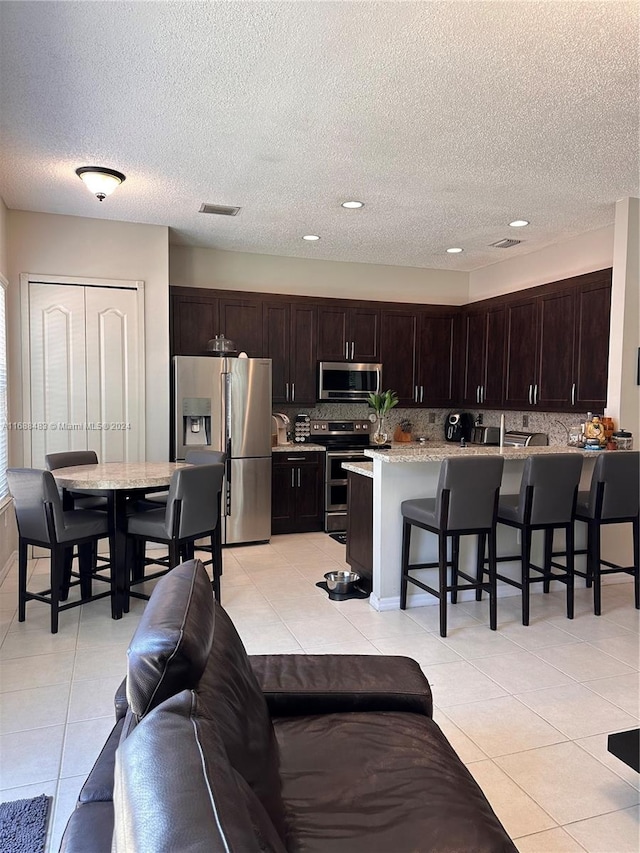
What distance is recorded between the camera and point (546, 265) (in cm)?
575

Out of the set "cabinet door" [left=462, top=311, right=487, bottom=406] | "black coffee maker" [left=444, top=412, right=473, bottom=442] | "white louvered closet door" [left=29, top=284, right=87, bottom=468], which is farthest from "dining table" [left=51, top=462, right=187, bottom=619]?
"black coffee maker" [left=444, top=412, right=473, bottom=442]

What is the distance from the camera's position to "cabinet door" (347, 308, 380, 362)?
20.5ft

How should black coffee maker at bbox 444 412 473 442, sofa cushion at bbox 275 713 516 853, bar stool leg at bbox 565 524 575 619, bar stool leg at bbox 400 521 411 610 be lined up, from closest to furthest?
sofa cushion at bbox 275 713 516 853 < bar stool leg at bbox 565 524 575 619 < bar stool leg at bbox 400 521 411 610 < black coffee maker at bbox 444 412 473 442

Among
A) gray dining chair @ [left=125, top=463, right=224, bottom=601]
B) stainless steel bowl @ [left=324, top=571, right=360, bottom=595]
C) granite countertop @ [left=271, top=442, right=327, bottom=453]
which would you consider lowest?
stainless steel bowl @ [left=324, top=571, right=360, bottom=595]

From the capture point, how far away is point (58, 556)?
350cm

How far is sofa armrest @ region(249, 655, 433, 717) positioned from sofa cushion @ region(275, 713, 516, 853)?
35mm

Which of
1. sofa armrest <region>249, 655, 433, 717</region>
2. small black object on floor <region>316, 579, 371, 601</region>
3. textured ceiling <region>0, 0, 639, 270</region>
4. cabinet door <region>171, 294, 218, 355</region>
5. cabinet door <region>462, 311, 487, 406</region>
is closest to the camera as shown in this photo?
sofa armrest <region>249, 655, 433, 717</region>

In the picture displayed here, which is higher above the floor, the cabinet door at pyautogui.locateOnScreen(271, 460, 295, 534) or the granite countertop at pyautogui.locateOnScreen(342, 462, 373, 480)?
the granite countertop at pyautogui.locateOnScreen(342, 462, 373, 480)

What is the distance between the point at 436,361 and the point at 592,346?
2.03 m

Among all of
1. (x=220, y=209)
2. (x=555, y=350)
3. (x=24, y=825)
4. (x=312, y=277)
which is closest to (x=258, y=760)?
(x=24, y=825)

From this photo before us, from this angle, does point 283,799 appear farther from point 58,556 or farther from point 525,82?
point 525,82

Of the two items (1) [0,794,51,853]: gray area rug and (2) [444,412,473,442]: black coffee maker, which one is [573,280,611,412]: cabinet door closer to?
(2) [444,412,473,442]: black coffee maker

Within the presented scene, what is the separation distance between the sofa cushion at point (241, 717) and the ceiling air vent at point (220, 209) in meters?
3.74

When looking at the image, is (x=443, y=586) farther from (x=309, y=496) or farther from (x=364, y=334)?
(x=364, y=334)
